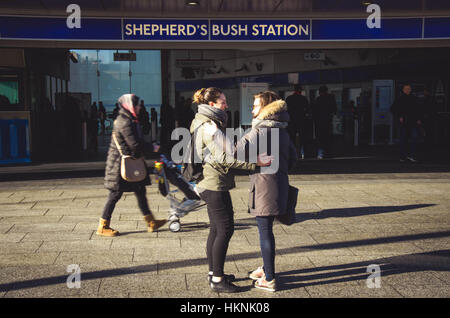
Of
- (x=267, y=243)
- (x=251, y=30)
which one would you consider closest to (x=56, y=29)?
(x=251, y=30)

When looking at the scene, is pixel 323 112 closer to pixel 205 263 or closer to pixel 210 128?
pixel 205 263

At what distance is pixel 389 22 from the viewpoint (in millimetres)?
12117

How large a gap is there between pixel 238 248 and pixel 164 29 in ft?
23.1

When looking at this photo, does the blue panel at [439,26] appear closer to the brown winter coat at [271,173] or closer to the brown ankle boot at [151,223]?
the brown ankle boot at [151,223]

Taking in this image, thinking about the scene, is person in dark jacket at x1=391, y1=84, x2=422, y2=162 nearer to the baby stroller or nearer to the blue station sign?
the blue station sign

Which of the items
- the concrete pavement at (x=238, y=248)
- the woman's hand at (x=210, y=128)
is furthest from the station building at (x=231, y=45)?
the woman's hand at (x=210, y=128)

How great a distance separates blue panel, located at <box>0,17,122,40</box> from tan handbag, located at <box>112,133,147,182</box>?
602cm

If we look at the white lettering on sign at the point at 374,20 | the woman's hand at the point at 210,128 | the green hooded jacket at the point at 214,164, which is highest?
the white lettering on sign at the point at 374,20

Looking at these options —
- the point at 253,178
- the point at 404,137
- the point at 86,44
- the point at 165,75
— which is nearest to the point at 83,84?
the point at 165,75

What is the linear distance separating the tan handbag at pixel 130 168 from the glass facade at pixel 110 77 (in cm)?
2458

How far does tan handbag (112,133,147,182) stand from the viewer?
627 cm

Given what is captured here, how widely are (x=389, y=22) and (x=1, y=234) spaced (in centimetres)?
917

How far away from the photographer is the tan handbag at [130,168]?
6.27 metres
